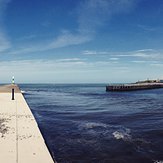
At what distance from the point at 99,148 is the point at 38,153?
3283 mm

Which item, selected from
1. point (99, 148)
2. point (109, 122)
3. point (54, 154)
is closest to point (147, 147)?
point (99, 148)

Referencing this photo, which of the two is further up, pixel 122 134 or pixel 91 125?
pixel 91 125

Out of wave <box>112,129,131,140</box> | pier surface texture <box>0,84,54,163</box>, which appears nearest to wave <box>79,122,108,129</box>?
wave <box>112,129,131,140</box>

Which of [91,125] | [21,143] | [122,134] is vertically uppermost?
[21,143]

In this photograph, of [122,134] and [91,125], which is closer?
[122,134]

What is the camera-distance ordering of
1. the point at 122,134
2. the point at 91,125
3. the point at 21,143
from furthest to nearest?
the point at 91,125 < the point at 122,134 < the point at 21,143

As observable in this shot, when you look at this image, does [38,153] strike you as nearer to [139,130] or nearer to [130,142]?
[130,142]

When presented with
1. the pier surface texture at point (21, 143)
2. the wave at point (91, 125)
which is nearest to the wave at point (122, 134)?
the wave at point (91, 125)

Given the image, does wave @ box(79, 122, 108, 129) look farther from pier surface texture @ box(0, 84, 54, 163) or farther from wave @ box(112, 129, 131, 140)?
pier surface texture @ box(0, 84, 54, 163)

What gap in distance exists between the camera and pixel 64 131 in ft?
48.3

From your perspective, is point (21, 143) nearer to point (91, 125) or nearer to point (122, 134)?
point (122, 134)

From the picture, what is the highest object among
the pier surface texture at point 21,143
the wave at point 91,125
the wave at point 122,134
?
the pier surface texture at point 21,143

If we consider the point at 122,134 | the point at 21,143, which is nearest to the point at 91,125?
the point at 122,134

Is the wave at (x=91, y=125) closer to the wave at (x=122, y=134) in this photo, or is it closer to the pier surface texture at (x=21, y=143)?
the wave at (x=122, y=134)
